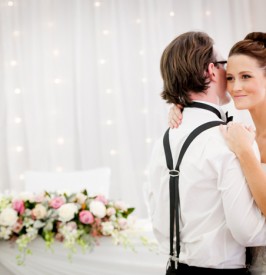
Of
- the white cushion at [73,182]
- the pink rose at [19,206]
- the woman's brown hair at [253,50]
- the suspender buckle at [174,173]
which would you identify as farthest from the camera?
the white cushion at [73,182]

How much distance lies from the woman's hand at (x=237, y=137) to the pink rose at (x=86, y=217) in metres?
1.38

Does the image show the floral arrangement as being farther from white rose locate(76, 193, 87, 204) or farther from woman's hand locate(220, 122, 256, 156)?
woman's hand locate(220, 122, 256, 156)

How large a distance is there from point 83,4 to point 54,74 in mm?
708

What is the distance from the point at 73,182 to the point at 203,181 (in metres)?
2.40

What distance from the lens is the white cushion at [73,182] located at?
3766 mm

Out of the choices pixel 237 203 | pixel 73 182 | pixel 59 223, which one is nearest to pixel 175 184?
pixel 237 203

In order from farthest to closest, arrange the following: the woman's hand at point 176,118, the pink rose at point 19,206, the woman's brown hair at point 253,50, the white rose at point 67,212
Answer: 1. the pink rose at point 19,206
2. the white rose at point 67,212
3. the woman's brown hair at point 253,50
4. the woman's hand at point 176,118

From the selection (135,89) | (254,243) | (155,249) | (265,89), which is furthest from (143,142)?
(254,243)

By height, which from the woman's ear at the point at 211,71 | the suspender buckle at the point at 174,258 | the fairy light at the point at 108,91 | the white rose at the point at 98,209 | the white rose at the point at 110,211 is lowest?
the white rose at the point at 110,211

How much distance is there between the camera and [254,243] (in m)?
1.50

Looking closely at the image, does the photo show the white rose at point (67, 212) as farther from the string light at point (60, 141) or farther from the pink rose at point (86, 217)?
the string light at point (60, 141)

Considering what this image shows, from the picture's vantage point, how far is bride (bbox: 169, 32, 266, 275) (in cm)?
144

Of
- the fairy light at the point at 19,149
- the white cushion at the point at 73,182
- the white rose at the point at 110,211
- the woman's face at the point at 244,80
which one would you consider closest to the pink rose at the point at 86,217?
the white rose at the point at 110,211

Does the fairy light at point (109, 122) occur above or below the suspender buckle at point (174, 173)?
above
